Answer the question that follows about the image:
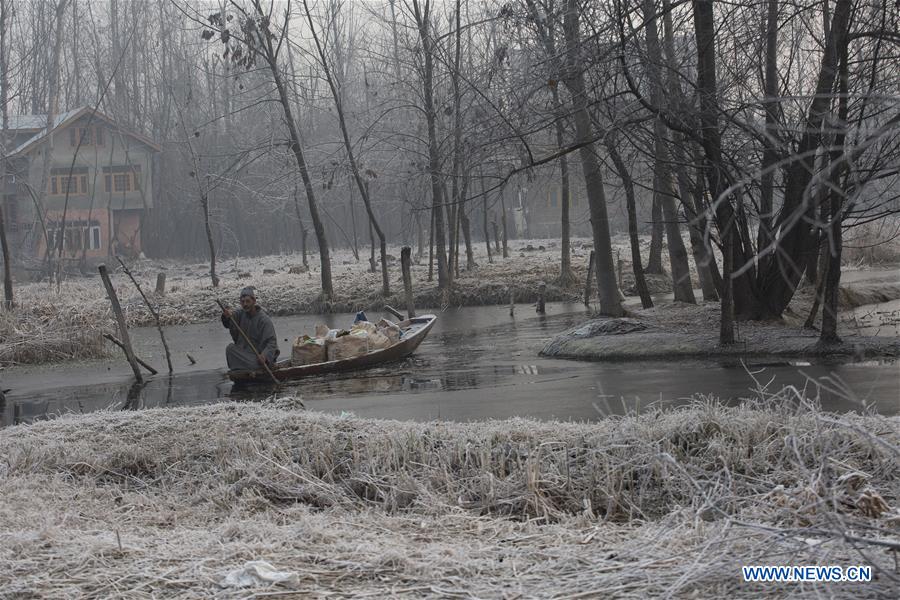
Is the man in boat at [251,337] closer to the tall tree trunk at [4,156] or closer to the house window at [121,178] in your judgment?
the tall tree trunk at [4,156]

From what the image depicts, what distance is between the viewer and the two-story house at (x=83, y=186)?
164ft

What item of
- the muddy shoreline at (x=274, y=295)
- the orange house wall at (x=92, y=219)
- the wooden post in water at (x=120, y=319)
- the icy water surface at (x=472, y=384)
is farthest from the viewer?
the orange house wall at (x=92, y=219)

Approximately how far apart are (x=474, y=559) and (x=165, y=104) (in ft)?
188

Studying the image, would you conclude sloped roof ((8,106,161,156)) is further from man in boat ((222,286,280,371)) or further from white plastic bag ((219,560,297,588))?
white plastic bag ((219,560,297,588))

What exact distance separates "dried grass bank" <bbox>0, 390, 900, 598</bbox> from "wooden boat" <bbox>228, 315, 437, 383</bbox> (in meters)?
6.19

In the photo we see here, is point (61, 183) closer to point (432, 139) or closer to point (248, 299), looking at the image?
point (432, 139)

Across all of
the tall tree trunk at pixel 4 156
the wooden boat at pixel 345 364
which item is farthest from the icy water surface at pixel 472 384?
the tall tree trunk at pixel 4 156

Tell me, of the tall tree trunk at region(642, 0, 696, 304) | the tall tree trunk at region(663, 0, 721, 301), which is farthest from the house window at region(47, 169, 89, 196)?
the tall tree trunk at region(663, 0, 721, 301)

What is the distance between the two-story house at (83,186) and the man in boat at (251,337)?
3502 cm

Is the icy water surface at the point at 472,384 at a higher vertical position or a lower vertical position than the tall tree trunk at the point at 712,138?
lower

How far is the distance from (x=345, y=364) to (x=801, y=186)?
8.07 meters

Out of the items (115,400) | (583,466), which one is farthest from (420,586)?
(115,400)

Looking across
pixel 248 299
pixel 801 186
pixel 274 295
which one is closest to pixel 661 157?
pixel 801 186

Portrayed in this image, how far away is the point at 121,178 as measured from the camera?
53875mm
